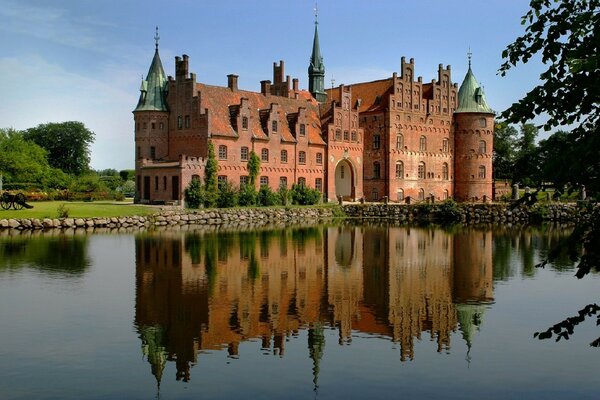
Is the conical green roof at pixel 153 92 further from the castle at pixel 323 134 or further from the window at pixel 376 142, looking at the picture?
the window at pixel 376 142

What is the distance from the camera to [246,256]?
26.8 meters

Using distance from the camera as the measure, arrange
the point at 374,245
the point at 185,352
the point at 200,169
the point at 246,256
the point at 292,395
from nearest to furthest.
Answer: the point at 292,395 < the point at 185,352 < the point at 246,256 < the point at 374,245 < the point at 200,169

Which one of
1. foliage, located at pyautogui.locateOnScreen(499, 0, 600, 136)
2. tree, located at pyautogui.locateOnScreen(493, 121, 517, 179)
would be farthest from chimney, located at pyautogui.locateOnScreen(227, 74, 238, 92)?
foliage, located at pyautogui.locateOnScreen(499, 0, 600, 136)

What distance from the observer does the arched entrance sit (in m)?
64.4

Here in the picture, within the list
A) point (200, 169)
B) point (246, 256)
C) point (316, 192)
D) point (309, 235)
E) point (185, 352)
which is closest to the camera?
point (185, 352)

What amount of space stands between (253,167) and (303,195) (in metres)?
4.98

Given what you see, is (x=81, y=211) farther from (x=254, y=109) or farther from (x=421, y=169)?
(x=421, y=169)

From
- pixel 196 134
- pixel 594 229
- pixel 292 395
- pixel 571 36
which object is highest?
pixel 196 134

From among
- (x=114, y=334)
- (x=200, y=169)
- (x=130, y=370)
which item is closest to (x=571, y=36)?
(x=130, y=370)

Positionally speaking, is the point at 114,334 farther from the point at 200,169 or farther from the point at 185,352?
the point at 200,169

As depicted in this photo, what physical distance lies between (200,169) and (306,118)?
12731mm

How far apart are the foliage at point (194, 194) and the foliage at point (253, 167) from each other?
18.8ft

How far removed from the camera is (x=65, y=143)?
317 ft

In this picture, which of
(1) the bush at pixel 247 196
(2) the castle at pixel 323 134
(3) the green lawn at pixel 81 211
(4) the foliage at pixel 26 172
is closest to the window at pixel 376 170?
(2) the castle at pixel 323 134
